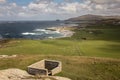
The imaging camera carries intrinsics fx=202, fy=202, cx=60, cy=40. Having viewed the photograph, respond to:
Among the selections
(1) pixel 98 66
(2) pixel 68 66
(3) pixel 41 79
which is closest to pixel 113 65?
(1) pixel 98 66

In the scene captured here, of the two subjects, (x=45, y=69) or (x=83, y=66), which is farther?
(x=83, y=66)

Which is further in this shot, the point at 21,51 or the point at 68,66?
the point at 21,51

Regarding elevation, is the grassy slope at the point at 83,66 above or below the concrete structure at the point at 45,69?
below

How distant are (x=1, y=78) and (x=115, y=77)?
17.2 meters

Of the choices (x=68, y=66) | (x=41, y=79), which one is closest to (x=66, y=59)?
(x=68, y=66)

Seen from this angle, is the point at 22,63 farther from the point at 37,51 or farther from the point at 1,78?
the point at 37,51

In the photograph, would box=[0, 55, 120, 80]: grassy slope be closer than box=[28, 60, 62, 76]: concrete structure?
No

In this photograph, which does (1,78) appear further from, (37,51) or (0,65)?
(37,51)

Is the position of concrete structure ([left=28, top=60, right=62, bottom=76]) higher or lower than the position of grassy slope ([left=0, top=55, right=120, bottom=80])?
higher

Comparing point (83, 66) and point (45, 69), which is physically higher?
point (45, 69)

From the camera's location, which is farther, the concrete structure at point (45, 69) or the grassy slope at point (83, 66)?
the grassy slope at point (83, 66)

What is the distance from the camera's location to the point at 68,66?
1458 inches

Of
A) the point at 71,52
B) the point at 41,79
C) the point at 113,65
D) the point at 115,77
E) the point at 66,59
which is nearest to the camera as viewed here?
the point at 41,79

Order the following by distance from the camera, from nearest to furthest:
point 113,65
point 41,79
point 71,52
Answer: point 41,79
point 113,65
point 71,52
